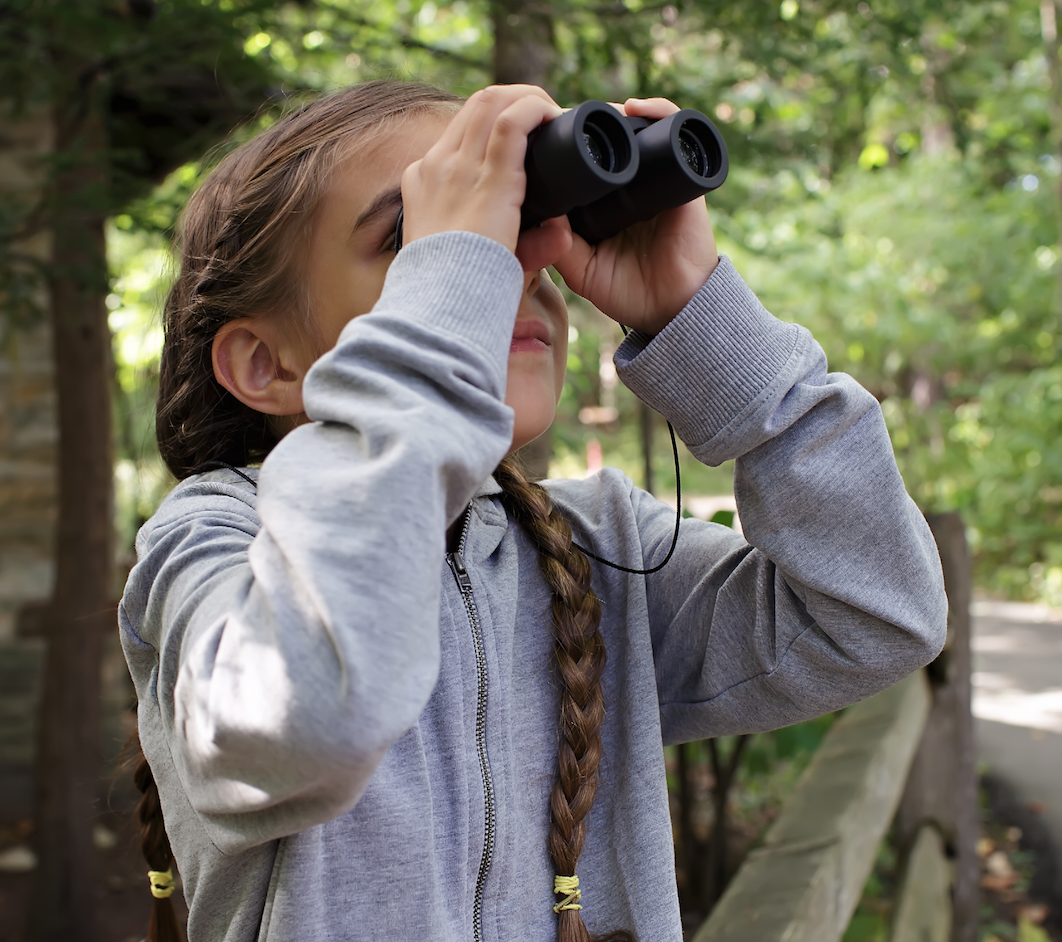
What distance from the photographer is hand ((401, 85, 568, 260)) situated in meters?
0.83

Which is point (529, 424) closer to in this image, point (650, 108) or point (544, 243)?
point (544, 243)

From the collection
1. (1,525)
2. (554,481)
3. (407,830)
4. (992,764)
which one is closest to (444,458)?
(407,830)

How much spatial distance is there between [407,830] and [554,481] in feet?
1.90

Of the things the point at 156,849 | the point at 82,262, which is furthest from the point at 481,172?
the point at 82,262

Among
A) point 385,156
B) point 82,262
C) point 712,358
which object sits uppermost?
point 82,262

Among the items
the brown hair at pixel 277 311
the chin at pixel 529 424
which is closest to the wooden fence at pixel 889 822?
the brown hair at pixel 277 311

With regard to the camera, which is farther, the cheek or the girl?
the cheek

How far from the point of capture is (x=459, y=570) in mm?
1031

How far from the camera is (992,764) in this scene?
14.9 feet

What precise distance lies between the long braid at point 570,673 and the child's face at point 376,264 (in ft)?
0.55

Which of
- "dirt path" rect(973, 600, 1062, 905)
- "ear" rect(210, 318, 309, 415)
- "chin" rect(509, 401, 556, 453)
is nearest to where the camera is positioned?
"chin" rect(509, 401, 556, 453)

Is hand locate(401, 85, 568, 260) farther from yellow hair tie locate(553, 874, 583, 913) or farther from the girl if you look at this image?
yellow hair tie locate(553, 874, 583, 913)

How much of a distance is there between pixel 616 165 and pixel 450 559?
43 centimetres

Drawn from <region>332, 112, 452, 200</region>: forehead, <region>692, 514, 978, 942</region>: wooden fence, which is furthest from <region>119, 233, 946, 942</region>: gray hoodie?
<region>692, 514, 978, 942</region>: wooden fence
